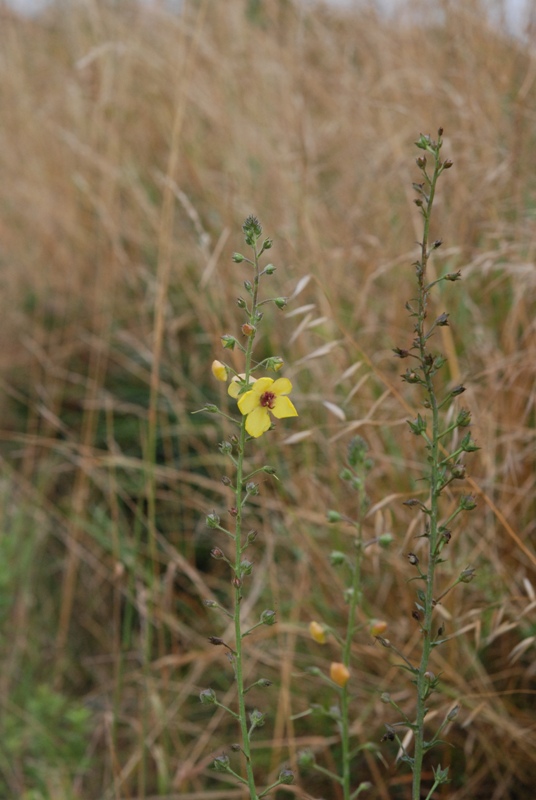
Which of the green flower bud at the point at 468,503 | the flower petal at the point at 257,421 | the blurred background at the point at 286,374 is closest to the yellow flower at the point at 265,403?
the flower petal at the point at 257,421

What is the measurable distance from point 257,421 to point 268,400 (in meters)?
0.03

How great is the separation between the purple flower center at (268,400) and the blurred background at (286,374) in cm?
51

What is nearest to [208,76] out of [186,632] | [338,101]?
[338,101]

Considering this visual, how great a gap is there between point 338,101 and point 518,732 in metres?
2.51

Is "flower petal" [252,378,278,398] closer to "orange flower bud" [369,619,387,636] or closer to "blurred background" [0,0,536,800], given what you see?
"orange flower bud" [369,619,387,636]

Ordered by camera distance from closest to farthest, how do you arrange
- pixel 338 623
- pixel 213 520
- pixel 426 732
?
1. pixel 213 520
2. pixel 426 732
3. pixel 338 623

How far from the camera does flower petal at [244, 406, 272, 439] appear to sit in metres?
0.93

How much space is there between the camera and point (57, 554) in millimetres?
3049

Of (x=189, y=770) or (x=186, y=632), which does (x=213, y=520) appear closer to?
(x=189, y=770)

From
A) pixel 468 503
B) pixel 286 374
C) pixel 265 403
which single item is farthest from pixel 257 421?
pixel 286 374

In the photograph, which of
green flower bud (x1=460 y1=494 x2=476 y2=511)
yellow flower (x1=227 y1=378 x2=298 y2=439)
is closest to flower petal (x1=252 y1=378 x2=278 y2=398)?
yellow flower (x1=227 y1=378 x2=298 y2=439)

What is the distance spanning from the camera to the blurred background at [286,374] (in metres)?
1.88

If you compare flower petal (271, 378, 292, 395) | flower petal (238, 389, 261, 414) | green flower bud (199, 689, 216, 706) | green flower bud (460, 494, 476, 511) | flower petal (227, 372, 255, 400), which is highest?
flower petal (227, 372, 255, 400)

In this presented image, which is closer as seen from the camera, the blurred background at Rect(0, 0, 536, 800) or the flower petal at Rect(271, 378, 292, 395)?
the flower petal at Rect(271, 378, 292, 395)
